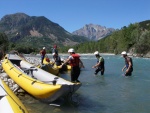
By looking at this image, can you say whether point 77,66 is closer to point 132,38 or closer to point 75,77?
point 75,77

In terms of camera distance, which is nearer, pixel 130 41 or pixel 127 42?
pixel 130 41

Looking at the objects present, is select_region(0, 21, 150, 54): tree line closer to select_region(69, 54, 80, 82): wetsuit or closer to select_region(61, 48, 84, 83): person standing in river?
select_region(69, 54, 80, 82): wetsuit

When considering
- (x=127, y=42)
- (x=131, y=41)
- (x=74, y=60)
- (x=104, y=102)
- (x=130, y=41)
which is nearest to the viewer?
(x=104, y=102)

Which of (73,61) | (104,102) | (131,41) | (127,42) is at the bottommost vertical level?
(104,102)

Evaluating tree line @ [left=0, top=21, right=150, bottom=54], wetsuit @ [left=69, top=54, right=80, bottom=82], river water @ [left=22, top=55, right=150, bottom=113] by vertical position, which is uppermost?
tree line @ [left=0, top=21, right=150, bottom=54]

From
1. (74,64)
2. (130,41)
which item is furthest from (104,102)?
(130,41)

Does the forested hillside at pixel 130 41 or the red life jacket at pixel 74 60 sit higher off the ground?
the forested hillside at pixel 130 41

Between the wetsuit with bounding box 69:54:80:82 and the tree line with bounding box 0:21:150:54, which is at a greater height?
the tree line with bounding box 0:21:150:54

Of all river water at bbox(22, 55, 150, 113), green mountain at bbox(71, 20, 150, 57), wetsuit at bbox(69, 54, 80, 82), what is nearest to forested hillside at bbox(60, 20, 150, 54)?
green mountain at bbox(71, 20, 150, 57)

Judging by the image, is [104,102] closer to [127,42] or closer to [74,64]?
[74,64]

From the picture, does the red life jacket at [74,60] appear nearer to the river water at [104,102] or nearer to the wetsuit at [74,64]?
the wetsuit at [74,64]

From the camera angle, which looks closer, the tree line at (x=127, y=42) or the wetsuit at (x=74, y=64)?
the wetsuit at (x=74, y=64)

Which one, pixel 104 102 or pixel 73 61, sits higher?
pixel 73 61

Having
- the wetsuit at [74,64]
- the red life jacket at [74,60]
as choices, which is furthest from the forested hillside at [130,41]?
the red life jacket at [74,60]
